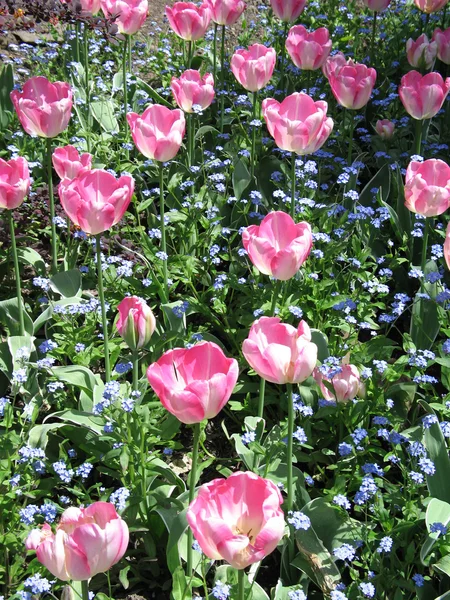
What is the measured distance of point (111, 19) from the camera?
→ 337cm

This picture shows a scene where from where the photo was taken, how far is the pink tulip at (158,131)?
2.56m

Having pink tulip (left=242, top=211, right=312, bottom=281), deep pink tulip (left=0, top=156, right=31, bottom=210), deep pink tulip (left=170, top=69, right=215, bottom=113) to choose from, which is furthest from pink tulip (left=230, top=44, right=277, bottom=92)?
pink tulip (left=242, top=211, right=312, bottom=281)

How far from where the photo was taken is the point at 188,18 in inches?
135

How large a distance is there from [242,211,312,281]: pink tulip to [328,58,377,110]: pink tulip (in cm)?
120

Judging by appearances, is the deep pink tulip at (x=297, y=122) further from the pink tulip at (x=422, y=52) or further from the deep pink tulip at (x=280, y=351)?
the pink tulip at (x=422, y=52)

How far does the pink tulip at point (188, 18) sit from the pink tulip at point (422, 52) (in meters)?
0.92

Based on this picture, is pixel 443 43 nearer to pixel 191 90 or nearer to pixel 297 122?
pixel 191 90

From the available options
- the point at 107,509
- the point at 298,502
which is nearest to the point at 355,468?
the point at 298,502

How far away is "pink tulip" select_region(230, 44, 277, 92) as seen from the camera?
316cm

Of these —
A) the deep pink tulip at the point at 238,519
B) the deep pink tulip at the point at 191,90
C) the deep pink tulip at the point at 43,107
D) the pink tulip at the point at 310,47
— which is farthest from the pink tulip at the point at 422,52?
the deep pink tulip at the point at 238,519

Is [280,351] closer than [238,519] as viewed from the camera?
No

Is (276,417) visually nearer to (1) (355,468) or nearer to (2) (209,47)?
(1) (355,468)

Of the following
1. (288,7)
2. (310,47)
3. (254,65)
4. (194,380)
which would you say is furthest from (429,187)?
(288,7)

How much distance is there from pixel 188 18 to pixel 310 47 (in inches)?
21.2
